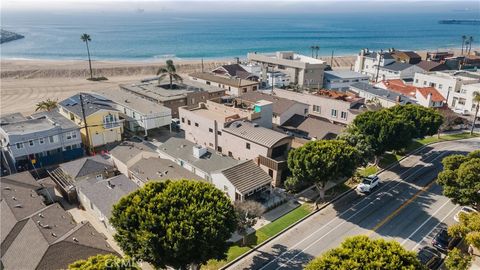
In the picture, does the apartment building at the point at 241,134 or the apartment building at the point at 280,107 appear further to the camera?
the apartment building at the point at 280,107

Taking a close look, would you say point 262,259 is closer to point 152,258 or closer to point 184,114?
point 152,258

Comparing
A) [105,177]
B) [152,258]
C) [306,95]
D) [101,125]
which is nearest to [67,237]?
[152,258]

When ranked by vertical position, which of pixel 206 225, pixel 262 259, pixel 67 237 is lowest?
pixel 262 259

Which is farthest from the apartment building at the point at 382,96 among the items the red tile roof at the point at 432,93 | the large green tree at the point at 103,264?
the large green tree at the point at 103,264

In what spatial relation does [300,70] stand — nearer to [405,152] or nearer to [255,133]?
[405,152]

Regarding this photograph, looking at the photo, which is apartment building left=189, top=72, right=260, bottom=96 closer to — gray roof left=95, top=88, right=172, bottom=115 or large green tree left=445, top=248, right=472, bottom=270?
gray roof left=95, top=88, right=172, bottom=115

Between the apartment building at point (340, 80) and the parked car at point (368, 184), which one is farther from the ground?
the apartment building at point (340, 80)

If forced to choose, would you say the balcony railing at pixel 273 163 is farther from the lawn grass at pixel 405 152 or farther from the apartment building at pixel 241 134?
the lawn grass at pixel 405 152

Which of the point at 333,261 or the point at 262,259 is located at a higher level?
the point at 333,261
